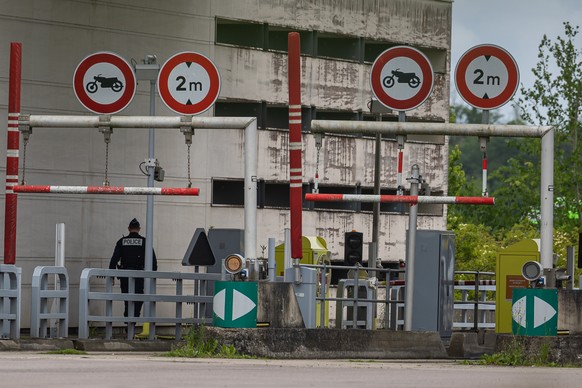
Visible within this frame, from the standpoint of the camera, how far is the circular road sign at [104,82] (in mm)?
23531

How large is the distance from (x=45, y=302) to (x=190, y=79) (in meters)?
3.90

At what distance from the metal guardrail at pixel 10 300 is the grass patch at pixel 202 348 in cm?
339

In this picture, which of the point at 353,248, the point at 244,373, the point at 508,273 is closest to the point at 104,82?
the point at 244,373

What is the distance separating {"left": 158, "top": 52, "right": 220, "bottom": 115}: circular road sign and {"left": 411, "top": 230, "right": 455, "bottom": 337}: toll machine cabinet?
5.13 metres

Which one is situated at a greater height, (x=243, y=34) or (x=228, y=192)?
(x=243, y=34)

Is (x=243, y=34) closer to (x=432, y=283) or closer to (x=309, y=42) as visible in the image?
(x=309, y=42)

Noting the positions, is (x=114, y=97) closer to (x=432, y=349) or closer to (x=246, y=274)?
(x=246, y=274)

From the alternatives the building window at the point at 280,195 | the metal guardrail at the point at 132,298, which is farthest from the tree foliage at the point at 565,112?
the metal guardrail at the point at 132,298

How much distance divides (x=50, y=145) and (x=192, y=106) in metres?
12.2

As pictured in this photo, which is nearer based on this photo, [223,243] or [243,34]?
[223,243]

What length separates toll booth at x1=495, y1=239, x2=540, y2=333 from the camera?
97.8 ft

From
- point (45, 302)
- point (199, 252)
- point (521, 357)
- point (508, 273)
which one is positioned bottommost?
point (521, 357)

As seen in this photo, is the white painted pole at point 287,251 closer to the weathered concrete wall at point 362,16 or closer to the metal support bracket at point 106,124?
→ the metal support bracket at point 106,124

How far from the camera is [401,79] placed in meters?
22.7
